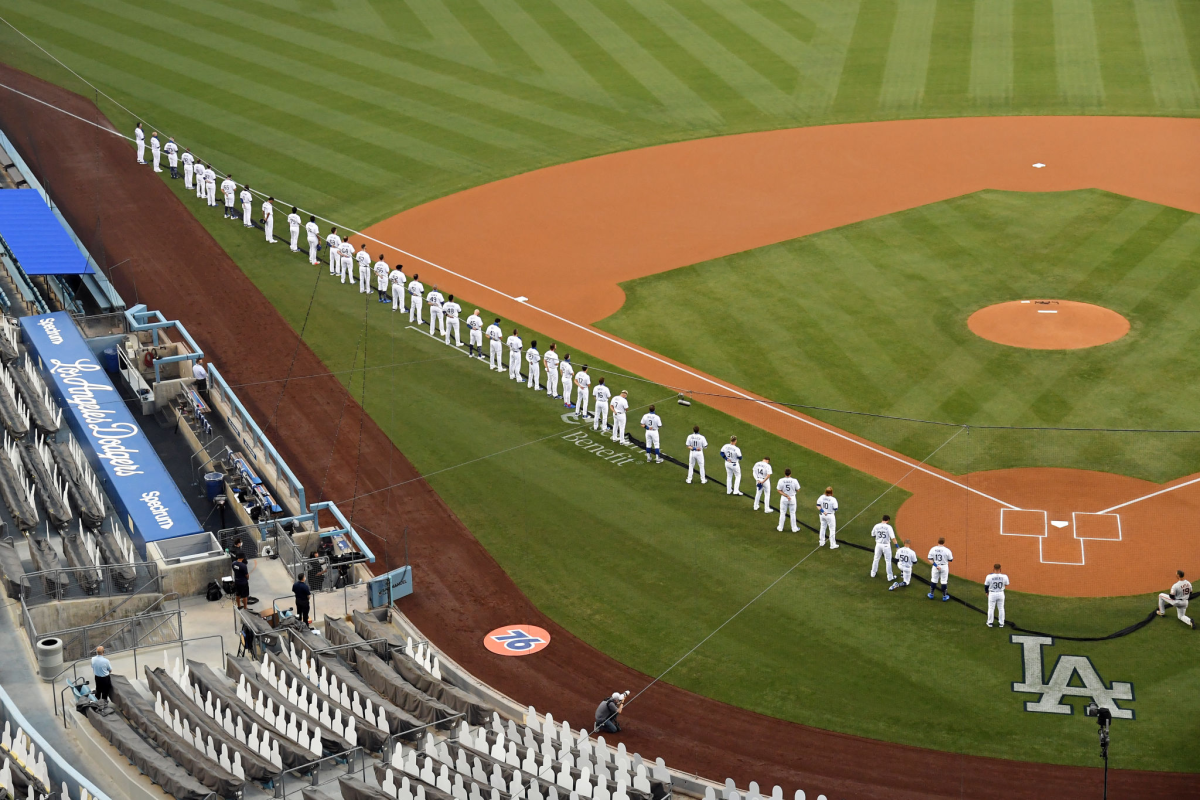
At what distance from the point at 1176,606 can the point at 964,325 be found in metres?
12.2

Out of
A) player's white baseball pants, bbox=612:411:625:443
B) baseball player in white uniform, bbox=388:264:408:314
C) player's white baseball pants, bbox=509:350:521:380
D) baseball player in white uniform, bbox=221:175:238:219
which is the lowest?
player's white baseball pants, bbox=612:411:625:443

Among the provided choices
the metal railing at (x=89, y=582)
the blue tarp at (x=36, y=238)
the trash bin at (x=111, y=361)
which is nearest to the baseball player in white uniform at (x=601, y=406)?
the metal railing at (x=89, y=582)

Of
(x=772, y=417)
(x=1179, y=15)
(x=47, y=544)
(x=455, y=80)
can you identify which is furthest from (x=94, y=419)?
(x=1179, y=15)

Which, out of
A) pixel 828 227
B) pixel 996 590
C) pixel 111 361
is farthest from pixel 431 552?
pixel 828 227

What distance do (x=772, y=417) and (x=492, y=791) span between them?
550 inches

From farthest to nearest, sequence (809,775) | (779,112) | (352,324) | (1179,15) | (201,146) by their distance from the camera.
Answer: (1179,15) < (779,112) < (201,146) < (352,324) < (809,775)

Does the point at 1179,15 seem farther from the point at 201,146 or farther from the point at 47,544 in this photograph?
the point at 47,544

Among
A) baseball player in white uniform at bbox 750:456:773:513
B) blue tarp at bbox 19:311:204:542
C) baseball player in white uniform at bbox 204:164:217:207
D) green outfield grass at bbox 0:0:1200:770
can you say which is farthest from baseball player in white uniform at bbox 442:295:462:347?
baseball player in white uniform at bbox 204:164:217:207

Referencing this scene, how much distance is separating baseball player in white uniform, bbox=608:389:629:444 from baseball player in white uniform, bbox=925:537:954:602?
7453 millimetres

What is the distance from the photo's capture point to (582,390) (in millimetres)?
30359

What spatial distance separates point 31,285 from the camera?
114ft

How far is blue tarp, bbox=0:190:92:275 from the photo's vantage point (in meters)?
33.9

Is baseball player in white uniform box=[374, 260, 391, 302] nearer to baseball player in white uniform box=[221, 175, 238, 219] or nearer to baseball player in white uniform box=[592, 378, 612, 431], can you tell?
baseball player in white uniform box=[221, 175, 238, 219]

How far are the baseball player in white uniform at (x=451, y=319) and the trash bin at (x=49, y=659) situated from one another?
543 inches
